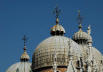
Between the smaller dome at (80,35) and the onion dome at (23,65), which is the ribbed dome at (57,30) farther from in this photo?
the onion dome at (23,65)

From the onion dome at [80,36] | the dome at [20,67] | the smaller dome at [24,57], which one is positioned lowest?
the dome at [20,67]

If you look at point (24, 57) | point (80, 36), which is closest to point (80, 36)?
point (80, 36)

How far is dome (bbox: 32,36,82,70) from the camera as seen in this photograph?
271 ft

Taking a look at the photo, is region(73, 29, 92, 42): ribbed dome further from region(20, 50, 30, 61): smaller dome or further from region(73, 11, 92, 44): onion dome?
region(20, 50, 30, 61): smaller dome

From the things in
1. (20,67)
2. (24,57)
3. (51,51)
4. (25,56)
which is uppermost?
(51,51)

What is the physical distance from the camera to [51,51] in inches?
3307

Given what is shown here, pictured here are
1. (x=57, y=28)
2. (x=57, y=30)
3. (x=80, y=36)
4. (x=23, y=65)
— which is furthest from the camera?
(x=23, y=65)

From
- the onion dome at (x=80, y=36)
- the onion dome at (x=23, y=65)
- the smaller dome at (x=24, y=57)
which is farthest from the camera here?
the smaller dome at (x=24, y=57)

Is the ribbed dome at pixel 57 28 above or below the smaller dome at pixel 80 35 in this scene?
above

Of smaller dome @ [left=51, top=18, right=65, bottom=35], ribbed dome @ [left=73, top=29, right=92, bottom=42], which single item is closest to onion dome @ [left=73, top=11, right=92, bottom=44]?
ribbed dome @ [left=73, top=29, right=92, bottom=42]

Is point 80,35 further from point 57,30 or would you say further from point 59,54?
point 59,54

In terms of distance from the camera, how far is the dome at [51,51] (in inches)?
3253

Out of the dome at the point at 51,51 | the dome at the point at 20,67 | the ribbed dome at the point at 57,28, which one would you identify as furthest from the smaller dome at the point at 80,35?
the dome at the point at 20,67

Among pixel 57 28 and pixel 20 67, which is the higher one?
pixel 57 28
